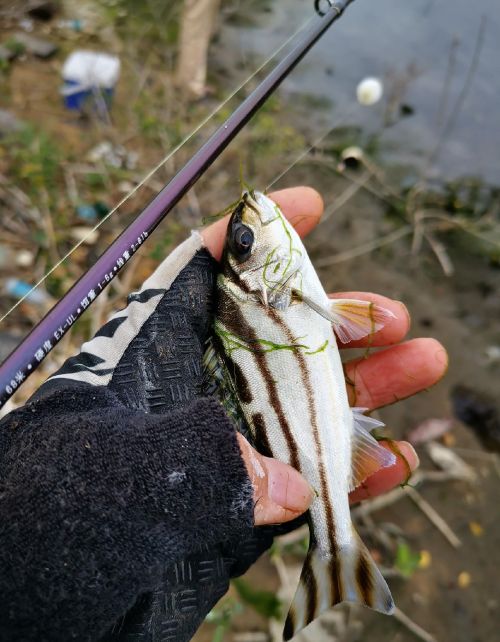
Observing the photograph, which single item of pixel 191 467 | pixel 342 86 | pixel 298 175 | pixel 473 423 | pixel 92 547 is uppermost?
pixel 342 86

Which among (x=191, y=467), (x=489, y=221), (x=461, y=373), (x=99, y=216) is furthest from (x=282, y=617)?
(x=489, y=221)

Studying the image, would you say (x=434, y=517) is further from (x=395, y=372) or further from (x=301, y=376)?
(x=301, y=376)

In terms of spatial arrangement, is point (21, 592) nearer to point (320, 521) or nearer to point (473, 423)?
point (320, 521)

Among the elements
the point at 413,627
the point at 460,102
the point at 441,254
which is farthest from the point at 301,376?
the point at 460,102

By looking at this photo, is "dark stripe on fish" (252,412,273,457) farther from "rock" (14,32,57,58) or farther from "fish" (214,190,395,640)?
"rock" (14,32,57,58)

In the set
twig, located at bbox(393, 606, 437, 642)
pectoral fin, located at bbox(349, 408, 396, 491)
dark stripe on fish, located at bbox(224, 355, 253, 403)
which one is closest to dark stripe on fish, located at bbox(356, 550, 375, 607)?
pectoral fin, located at bbox(349, 408, 396, 491)
